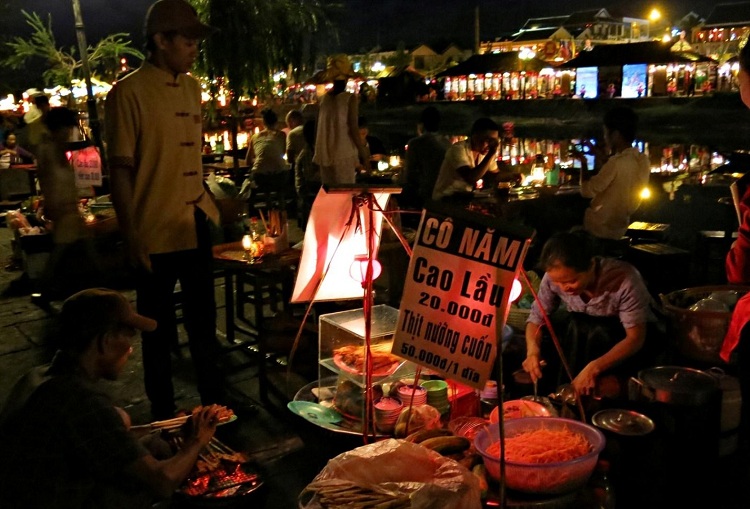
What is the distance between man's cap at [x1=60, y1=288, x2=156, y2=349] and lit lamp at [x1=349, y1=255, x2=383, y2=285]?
1.34 metres

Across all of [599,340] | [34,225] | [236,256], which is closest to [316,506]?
[599,340]

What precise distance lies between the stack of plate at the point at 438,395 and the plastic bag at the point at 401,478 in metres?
0.97

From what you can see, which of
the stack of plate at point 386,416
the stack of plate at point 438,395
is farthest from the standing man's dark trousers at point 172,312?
the stack of plate at point 438,395

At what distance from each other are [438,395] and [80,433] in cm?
212

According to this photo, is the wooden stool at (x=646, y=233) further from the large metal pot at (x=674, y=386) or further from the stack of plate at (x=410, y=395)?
the stack of plate at (x=410, y=395)

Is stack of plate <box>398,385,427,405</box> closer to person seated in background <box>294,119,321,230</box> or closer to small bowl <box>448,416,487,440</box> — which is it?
small bowl <box>448,416,487,440</box>

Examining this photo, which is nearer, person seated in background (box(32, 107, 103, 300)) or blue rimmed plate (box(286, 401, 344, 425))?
blue rimmed plate (box(286, 401, 344, 425))

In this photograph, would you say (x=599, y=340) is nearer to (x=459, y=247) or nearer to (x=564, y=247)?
(x=564, y=247)

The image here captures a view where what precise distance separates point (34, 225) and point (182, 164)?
585 cm

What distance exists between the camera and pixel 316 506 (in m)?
2.71

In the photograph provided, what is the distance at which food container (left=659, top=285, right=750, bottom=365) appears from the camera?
14.5 feet

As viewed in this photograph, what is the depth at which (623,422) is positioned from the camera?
3496 mm

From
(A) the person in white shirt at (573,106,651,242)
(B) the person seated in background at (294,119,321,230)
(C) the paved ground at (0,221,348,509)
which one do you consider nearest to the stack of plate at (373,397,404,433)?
(C) the paved ground at (0,221,348,509)

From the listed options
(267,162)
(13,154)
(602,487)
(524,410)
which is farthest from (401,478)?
(13,154)
